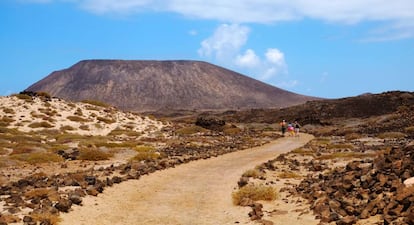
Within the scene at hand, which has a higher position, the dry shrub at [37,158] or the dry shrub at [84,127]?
the dry shrub at [84,127]

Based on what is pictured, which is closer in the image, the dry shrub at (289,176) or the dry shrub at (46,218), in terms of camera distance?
the dry shrub at (46,218)

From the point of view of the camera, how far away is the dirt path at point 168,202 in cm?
1355

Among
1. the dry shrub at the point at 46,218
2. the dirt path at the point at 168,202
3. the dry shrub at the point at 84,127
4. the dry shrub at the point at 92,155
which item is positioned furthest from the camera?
the dry shrub at the point at 84,127

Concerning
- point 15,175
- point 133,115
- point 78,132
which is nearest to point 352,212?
point 15,175

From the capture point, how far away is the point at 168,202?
16438 millimetres

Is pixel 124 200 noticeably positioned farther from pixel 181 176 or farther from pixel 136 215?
pixel 181 176

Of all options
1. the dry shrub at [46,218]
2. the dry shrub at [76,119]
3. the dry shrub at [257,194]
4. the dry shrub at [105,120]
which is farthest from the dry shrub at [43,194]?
the dry shrub at [105,120]

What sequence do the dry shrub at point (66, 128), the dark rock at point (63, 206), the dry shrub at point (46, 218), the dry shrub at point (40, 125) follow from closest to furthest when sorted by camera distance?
the dry shrub at point (46, 218) < the dark rock at point (63, 206) < the dry shrub at point (40, 125) < the dry shrub at point (66, 128)

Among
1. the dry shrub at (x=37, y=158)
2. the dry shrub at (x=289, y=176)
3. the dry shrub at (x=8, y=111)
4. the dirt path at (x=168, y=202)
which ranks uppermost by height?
the dry shrub at (x=8, y=111)

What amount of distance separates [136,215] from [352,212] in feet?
20.5

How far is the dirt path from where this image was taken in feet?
44.5

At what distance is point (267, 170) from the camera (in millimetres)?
24391

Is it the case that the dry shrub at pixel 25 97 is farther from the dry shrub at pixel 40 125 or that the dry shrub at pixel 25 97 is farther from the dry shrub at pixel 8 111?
the dry shrub at pixel 40 125

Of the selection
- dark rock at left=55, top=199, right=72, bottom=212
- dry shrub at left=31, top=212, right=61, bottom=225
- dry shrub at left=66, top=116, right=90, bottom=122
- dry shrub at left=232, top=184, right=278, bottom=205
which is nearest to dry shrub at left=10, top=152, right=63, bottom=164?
dark rock at left=55, top=199, right=72, bottom=212
